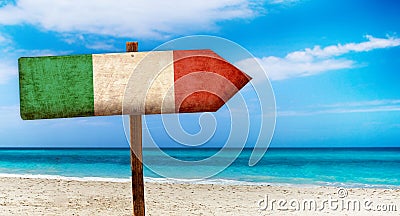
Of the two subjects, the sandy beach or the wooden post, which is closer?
the wooden post

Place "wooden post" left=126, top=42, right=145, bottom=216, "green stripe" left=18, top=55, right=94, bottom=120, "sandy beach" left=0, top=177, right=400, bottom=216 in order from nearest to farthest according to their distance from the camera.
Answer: "green stripe" left=18, top=55, right=94, bottom=120 → "wooden post" left=126, top=42, right=145, bottom=216 → "sandy beach" left=0, top=177, right=400, bottom=216

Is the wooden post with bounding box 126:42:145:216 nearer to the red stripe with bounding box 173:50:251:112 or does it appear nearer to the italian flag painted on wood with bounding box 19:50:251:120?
the italian flag painted on wood with bounding box 19:50:251:120

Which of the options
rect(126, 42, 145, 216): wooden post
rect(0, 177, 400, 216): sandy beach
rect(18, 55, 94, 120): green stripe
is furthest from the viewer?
rect(0, 177, 400, 216): sandy beach

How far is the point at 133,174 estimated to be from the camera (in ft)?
13.5

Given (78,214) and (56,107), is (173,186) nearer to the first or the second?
(78,214)

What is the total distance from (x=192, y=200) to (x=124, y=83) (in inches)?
255

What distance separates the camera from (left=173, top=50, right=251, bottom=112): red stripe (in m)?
3.64

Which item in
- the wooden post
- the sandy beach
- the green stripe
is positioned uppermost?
the green stripe

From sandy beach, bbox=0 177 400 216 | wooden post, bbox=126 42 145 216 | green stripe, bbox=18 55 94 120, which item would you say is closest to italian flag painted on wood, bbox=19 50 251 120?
green stripe, bbox=18 55 94 120

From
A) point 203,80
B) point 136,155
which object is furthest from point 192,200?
point 203,80

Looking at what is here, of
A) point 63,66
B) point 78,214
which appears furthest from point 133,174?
point 78,214

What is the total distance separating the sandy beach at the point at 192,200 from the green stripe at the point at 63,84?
198 inches

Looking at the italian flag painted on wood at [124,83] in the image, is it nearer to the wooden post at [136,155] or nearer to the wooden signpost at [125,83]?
the wooden signpost at [125,83]

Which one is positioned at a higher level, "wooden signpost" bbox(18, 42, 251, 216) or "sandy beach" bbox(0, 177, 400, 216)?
"wooden signpost" bbox(18, 42, 251, 216)
